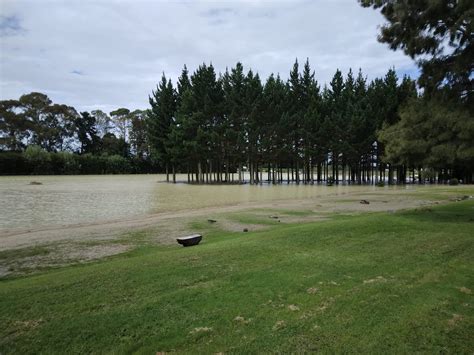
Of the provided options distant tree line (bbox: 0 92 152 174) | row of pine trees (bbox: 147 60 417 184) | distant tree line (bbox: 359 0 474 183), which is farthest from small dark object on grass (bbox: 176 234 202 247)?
distant tree line (bbox: 0 92 152 174)

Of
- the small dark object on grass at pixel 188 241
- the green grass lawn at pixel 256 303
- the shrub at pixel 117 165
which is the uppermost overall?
the shrub at pixel 117 165

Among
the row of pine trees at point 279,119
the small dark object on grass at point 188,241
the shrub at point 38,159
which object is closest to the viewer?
the small dark object on grass at point 188,241

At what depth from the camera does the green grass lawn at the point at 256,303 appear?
3.73 meters

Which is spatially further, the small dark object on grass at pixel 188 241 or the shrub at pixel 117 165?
the shrub at pixel 117 165

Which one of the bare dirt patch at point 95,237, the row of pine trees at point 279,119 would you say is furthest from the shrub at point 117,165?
the bare dirt patch at point 95,237

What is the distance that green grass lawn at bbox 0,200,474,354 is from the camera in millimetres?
3729

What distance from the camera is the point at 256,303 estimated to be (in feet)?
15.2

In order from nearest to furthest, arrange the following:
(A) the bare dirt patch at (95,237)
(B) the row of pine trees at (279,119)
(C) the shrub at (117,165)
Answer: (A) the bare dirt patch at (95,237), (B) the row of pine trees at (279,119), (C) the shrub at (117,165)

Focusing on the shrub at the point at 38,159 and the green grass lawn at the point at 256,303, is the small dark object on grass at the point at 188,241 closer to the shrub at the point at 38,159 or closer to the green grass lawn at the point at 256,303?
the green grass lawn at the point at 256,303

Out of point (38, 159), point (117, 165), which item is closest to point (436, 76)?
point (38, 159)

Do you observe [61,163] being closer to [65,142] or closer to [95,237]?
[65,142]

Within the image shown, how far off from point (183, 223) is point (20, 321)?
32.5 feet

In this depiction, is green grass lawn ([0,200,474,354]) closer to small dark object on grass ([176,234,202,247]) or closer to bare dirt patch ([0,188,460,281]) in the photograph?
small dark object on grass ([176,234,202,247])

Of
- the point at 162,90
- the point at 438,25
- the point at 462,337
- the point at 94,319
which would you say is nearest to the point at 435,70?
the point at 438,25
